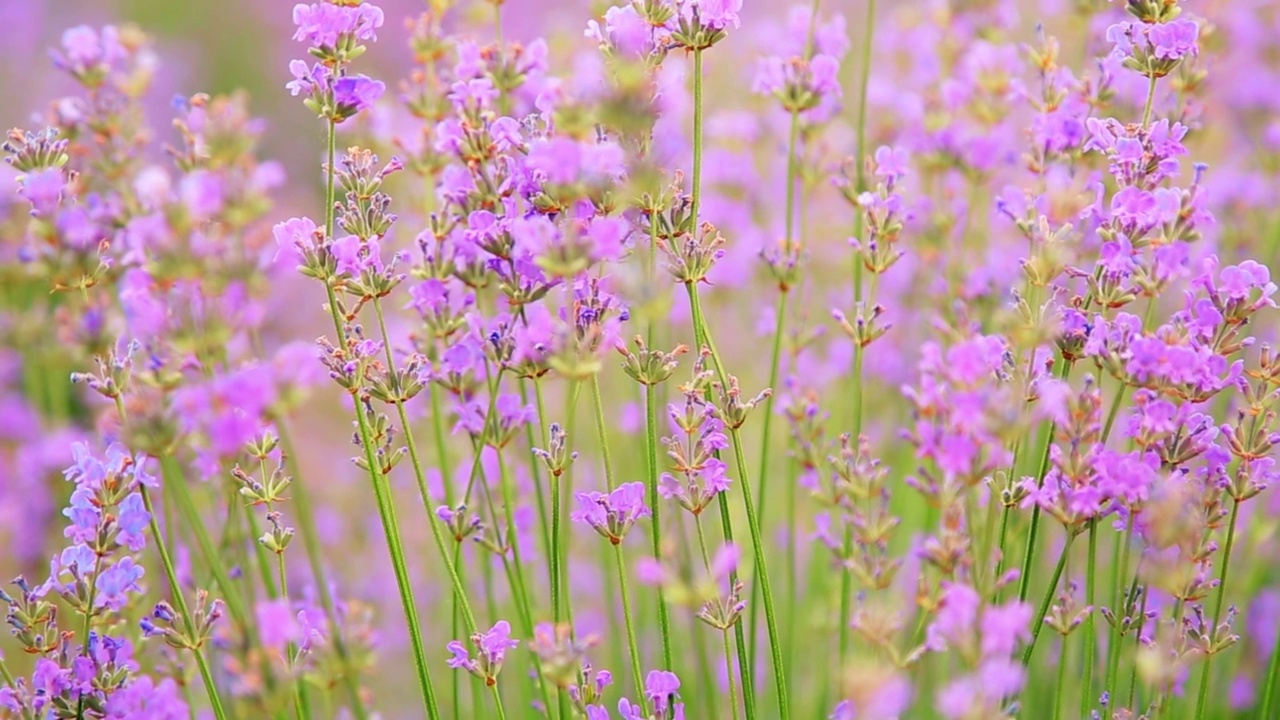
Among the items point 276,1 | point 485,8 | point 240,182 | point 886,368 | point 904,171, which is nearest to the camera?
point 240,182

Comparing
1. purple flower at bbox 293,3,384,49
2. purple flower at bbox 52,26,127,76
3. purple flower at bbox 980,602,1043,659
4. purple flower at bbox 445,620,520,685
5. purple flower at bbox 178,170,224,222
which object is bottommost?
purple flower at bbox 980,602,1043,659

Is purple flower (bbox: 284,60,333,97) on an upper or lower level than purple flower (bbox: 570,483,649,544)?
upper

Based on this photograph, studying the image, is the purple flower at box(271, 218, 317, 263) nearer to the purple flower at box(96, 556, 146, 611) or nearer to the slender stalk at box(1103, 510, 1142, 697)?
the purple flower at box(96, 556, 146, 611)

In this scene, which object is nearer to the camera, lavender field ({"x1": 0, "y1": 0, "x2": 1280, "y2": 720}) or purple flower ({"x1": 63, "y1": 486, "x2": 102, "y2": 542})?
lavender field ({"x1": 0, "y1": 0, "x2": 1280, "y2": 720})

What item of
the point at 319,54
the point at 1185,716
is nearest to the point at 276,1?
the point at 319,54

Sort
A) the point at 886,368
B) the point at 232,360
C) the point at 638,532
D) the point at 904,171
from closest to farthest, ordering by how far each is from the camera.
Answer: the point at 904,171, the point at 232,360, the point at 886,368, the point at 638,532

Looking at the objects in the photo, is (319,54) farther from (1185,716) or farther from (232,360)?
(1185,716)

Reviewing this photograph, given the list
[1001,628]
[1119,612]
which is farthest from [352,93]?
[1119,612]

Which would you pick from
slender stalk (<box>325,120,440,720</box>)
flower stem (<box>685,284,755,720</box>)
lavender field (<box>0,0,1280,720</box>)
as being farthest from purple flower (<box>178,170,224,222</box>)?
flower stem (<box>685,284,755,720</box>)

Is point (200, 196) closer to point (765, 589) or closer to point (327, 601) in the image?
point (765, 589)
